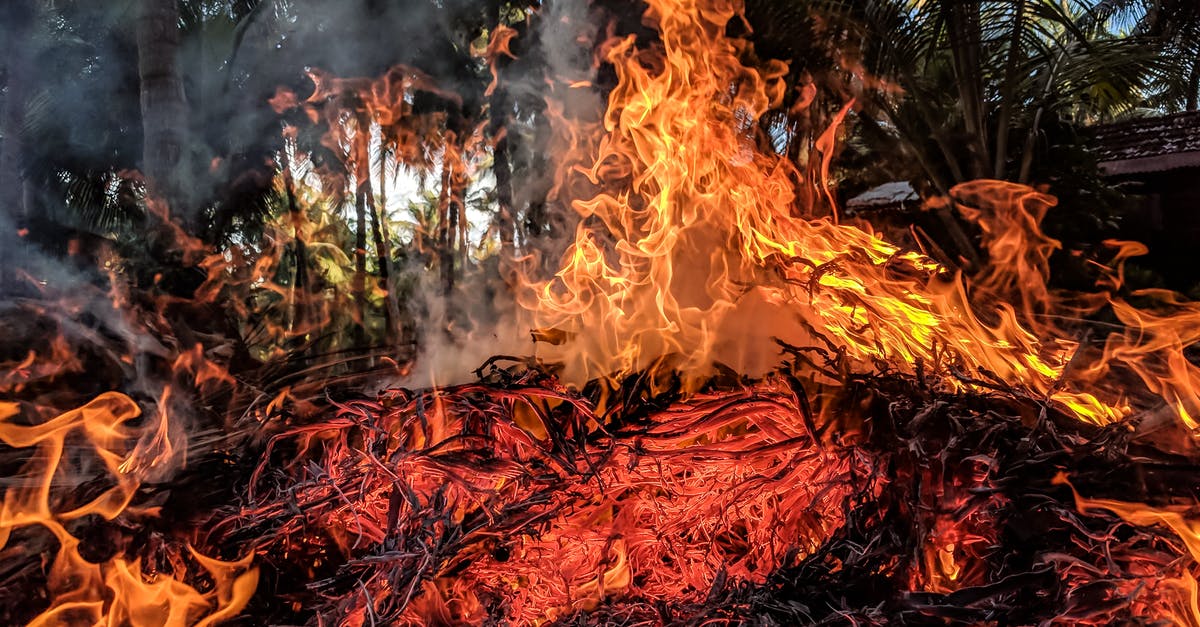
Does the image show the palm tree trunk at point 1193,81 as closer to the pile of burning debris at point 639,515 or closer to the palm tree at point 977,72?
the palm tree at point 977,72

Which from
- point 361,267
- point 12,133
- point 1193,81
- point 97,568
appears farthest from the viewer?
point 361,267

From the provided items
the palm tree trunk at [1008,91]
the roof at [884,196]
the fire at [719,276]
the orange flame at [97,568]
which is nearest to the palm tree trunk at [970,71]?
the palm tree trunk at [1008,91]

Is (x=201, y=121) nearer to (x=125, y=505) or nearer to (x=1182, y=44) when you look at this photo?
(x=125, y=505)

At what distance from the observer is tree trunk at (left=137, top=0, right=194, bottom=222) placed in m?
4.87

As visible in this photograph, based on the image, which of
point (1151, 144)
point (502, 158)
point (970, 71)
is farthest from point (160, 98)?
point (1151, 144)

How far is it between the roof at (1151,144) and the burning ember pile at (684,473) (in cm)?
1079

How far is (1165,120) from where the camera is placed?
469 inches

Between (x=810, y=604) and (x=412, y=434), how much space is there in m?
1.25

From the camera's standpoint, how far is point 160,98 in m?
4.91

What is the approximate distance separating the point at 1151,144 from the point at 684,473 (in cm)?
1338

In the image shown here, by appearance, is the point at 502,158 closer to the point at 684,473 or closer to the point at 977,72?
the point at 977,72

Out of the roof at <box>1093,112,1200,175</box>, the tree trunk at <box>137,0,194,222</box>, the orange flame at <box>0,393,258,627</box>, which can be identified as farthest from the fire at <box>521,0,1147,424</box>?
the roof at <box>1093,112,1200,175</box>

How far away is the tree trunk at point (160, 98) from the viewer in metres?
4.87

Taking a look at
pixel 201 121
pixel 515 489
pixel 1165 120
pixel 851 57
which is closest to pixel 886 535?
pixel 515 489
